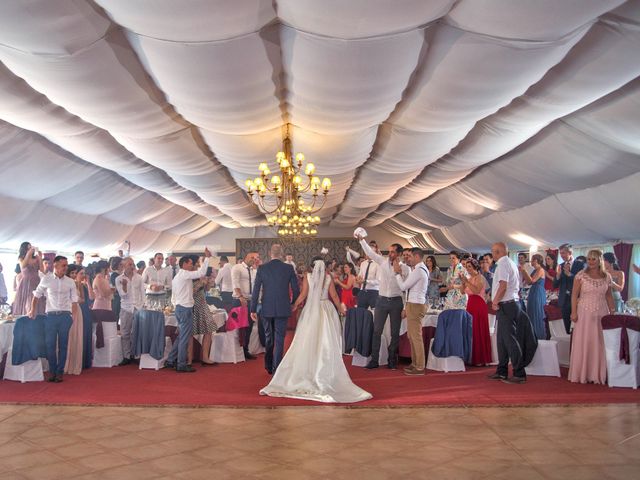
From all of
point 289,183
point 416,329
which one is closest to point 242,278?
point 289,183

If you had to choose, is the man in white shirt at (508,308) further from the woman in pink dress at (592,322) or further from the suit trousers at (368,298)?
the suit trousers at (368,298)

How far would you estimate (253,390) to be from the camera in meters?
6.09

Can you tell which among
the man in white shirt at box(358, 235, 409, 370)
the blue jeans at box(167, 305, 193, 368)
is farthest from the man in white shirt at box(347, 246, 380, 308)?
the blue jeans at box(167, 305, 193, 368)

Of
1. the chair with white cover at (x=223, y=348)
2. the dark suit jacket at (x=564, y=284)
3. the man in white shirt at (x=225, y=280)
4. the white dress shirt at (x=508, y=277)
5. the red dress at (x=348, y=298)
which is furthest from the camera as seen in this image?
the red dress at (x=348, y=298)

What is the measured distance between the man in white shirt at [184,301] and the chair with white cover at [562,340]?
4704mm

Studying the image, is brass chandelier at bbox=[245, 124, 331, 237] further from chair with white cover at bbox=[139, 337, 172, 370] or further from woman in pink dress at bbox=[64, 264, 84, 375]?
woman in pink dress at bbox=[64, 264, 84, 375]

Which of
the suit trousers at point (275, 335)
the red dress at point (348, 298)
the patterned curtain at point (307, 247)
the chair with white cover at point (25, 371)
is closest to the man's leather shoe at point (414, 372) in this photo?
the suit trousers at point (275, 335)

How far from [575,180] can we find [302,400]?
6.39 m

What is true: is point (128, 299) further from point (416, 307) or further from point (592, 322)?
point (592, 322)

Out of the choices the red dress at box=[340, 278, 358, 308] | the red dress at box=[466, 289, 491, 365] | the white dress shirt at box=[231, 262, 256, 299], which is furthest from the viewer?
the red dress at box=[340, 278, 358, 308]

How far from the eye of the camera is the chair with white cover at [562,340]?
26.0ft

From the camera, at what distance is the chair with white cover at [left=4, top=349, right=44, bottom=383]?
6.48m

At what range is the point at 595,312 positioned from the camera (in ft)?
21.4

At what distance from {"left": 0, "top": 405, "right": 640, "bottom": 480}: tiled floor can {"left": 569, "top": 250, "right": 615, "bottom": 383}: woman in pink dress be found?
1331 mm
